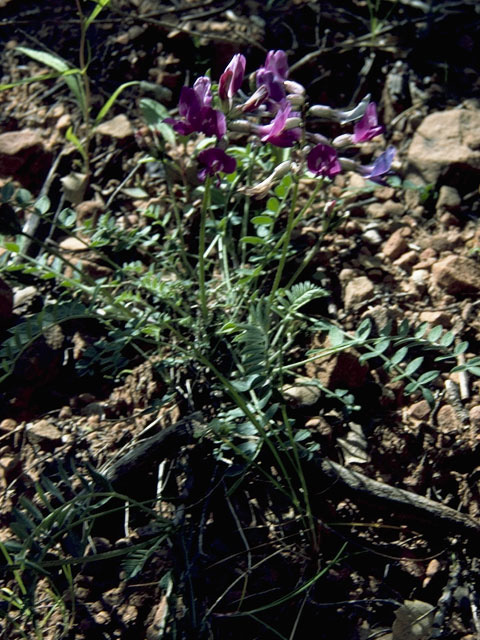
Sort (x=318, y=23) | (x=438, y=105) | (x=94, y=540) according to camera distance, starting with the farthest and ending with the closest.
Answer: (x=318, y=23), (x=438, y=105), (x=94, y=540)

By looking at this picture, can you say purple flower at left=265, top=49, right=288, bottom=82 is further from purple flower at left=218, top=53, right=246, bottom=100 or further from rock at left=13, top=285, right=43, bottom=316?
rock at left=13, top=285, right=43, bottom=316

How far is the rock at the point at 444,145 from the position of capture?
259cm

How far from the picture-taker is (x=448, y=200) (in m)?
2.54

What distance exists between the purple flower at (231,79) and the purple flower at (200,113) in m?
0.04

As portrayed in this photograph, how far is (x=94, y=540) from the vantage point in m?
1.85

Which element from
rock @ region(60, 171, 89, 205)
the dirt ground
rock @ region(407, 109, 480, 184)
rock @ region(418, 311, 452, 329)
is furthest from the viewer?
rock @ region(60, 171, 89, 205)

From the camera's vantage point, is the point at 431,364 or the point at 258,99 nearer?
the point at 258,99

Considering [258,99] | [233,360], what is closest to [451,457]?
[233,360]

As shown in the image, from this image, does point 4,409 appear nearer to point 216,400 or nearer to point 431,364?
point 216,400

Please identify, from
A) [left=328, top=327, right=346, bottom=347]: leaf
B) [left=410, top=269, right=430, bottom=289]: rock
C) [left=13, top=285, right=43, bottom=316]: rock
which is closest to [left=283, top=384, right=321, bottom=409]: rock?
[left=328, top=327, right=346, bottom=347]: leaf

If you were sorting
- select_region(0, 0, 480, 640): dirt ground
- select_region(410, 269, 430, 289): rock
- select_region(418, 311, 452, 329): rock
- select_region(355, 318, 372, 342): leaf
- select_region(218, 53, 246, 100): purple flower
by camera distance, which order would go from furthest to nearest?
select_region(410, 269, 430, 289): rock
select_region(418, 311, 452, 329): rock
select_region(355, 318, 372, 342): leaf
select_region(0, 0, 480, 640): dirt ground
select_region(218, 53, 246, 100): purple flower

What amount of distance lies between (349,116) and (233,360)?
75 cm

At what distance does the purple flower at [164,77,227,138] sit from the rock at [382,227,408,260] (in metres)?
1.01

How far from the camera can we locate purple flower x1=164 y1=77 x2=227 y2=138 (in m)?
1.61
